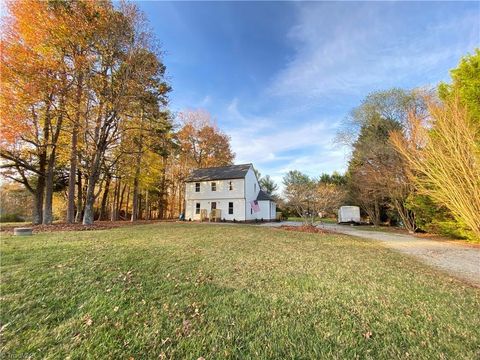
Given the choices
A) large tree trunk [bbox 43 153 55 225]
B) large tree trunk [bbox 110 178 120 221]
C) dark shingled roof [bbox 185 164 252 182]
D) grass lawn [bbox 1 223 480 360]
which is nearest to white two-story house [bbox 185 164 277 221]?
dark shingled roof [bbox 185 164 252 182]

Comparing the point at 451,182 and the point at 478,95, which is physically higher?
the point at 478,95

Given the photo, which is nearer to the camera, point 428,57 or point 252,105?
point 428,57

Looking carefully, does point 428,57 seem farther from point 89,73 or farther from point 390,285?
point 89,73

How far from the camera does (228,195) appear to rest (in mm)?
23312

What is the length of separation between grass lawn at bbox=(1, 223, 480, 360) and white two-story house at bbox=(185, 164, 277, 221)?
17400 mm

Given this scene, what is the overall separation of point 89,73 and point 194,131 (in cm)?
1814

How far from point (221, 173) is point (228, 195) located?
9.38ft

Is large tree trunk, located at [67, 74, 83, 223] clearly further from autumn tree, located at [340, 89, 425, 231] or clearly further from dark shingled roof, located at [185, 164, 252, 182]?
autumn tree, located at [340, 89, 425, 231]

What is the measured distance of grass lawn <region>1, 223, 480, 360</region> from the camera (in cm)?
234

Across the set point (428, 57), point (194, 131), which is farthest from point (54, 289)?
point (194, 131)

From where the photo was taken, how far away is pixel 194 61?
39.4 feet

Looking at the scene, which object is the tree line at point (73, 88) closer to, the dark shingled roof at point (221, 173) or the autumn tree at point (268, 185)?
the dark shingled roof at point (221, 173)

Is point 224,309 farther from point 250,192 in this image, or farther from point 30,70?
point 250,192

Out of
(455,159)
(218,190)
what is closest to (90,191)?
(218,190)
